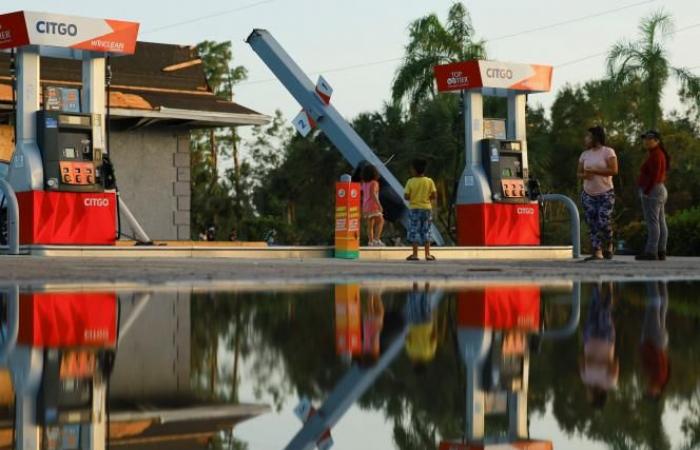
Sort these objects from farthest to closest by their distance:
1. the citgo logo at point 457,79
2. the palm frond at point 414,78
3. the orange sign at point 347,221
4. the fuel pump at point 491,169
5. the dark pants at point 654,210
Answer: the palm frond at point 414,78 → the fuel pump at point 491,169 → the citgo logo at point 457,79 → the orange sign at point 347,221 → the dark pants at point 654,210

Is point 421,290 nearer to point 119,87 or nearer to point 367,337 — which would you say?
point 367,337

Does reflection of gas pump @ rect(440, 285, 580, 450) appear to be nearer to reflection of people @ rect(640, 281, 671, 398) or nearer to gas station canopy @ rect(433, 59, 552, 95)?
reflection of people @ rect(640, 281, 671, 398)

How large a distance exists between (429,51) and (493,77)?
17.8m

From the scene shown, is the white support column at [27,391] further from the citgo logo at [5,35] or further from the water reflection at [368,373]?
the citgo logo at [5,35]

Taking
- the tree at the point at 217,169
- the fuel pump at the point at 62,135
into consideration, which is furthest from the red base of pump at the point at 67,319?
the tree at the point at 217,169

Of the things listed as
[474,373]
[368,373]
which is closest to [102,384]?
[368,373]

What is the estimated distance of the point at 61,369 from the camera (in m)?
4.95

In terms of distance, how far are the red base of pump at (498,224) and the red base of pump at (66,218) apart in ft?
24.9

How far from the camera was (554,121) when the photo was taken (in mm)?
55812

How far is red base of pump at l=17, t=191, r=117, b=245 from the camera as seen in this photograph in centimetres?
2192

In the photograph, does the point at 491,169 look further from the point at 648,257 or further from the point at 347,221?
the point at 648,257

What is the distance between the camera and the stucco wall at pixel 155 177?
31969mm

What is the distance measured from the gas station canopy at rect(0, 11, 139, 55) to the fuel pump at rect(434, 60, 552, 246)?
22.4 feet

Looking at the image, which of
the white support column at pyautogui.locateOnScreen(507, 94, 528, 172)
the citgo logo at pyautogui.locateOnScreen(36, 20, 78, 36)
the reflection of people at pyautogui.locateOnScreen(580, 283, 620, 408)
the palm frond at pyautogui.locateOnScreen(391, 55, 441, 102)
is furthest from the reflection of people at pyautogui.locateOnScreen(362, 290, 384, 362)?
the palm frond at pyautogui.locateOnScreen(391, 55, 441, 102)
